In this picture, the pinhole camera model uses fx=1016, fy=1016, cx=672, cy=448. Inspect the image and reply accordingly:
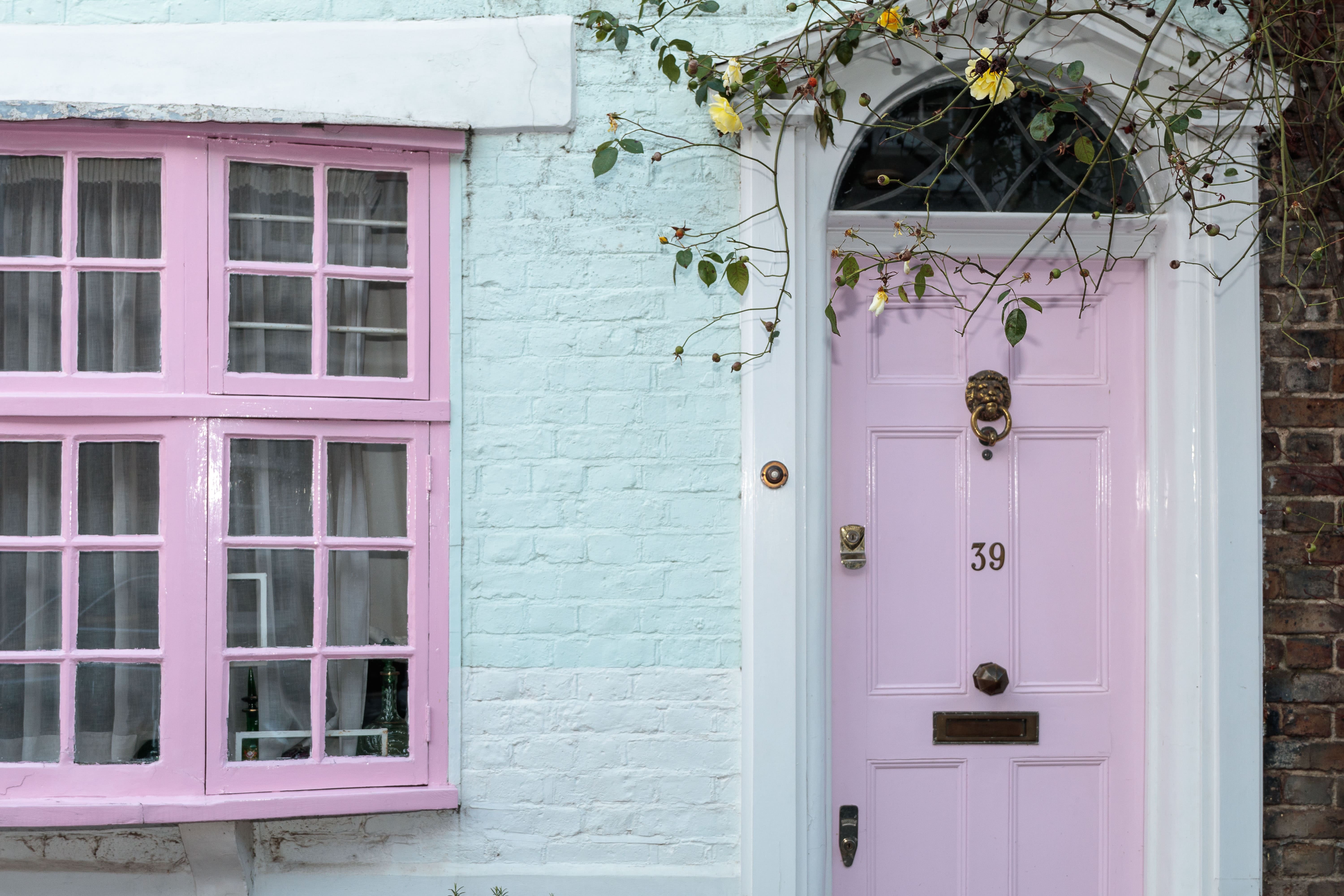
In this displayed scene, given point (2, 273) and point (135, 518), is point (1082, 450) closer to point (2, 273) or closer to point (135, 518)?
point (135, 518)

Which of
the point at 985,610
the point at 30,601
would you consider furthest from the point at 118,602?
the point at 985,610

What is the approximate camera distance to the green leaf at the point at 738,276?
2803 millimetres

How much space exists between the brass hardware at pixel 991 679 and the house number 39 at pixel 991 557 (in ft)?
0.96

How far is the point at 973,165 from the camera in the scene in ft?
Answer: 10.2

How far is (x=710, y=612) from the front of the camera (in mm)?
3002

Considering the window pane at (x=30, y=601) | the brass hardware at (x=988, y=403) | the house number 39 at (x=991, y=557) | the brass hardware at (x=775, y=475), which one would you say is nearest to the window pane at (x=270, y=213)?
the window pane at (x=30, y=601)

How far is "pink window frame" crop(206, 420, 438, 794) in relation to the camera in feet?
9.62

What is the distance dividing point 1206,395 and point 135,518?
3.16m

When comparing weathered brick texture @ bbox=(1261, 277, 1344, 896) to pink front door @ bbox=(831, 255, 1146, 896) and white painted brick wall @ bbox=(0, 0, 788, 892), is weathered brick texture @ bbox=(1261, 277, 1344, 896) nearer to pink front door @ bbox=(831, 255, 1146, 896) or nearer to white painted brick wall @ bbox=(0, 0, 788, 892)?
pink front door @ bbox=(831, 255, 1146, 896)

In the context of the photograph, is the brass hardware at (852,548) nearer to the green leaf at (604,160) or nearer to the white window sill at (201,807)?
the green leaf at (604,160)

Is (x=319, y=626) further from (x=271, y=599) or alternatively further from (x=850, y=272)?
(x=850, y=272)

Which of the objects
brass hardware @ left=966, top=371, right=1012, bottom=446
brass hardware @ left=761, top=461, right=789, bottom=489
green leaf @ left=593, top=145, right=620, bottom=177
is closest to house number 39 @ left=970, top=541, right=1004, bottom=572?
brass hardware @ left=966, top=371, right=1012, bottom=446

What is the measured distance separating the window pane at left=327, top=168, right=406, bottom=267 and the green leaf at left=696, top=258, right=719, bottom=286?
0.91 metres

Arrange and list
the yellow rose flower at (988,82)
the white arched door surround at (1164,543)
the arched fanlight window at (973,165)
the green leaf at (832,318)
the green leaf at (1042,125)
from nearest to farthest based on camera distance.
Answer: the yellow rose flower at (988,82) < the green leaf at (1042,125) < the green leaf at (832,318) < the white arched door surround at (1164,543) < the arched fanlight window at (973,165)
